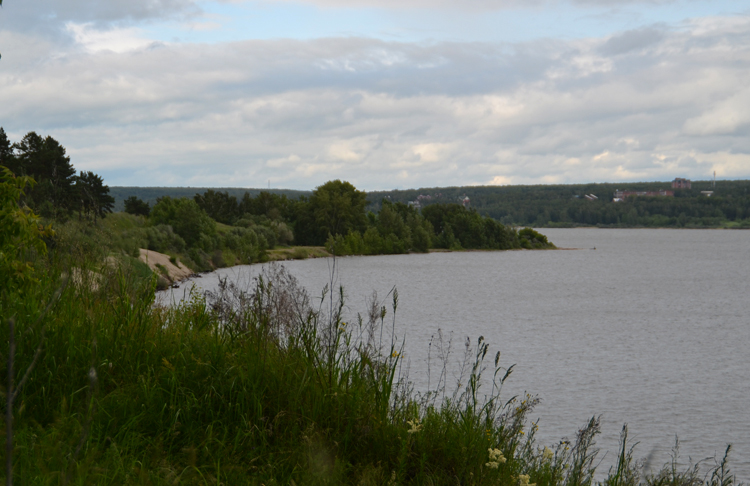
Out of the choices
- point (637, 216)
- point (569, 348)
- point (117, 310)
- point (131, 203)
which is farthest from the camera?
point (637, 216)

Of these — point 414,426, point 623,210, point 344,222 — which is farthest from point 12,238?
point 623,210

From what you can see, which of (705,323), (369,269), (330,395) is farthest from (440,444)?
(369,269)

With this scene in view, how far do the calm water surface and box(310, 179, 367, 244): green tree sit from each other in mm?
21868

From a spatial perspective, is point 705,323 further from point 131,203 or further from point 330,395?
point 131,203

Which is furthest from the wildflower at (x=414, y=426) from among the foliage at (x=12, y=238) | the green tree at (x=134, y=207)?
the green tree at (x=134, y=207)

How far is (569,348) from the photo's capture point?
969 inches

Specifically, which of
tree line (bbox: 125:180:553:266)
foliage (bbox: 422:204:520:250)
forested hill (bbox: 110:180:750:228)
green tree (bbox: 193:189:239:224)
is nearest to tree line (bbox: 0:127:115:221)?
tree line (bbox: 125:180:553:266)

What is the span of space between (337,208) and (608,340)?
61.4m

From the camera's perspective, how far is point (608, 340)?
27109 millimetres

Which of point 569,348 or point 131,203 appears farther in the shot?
point 131,203

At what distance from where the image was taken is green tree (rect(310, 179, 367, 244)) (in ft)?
279

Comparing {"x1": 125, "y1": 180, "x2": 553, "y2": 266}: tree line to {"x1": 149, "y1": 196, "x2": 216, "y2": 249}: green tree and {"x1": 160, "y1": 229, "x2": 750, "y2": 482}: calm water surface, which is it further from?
{"x1": 160, "y1": 229, "x2": 750, "y2": 482}: calm water surface

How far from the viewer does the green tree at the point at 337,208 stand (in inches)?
3354

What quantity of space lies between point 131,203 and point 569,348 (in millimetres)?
64690
